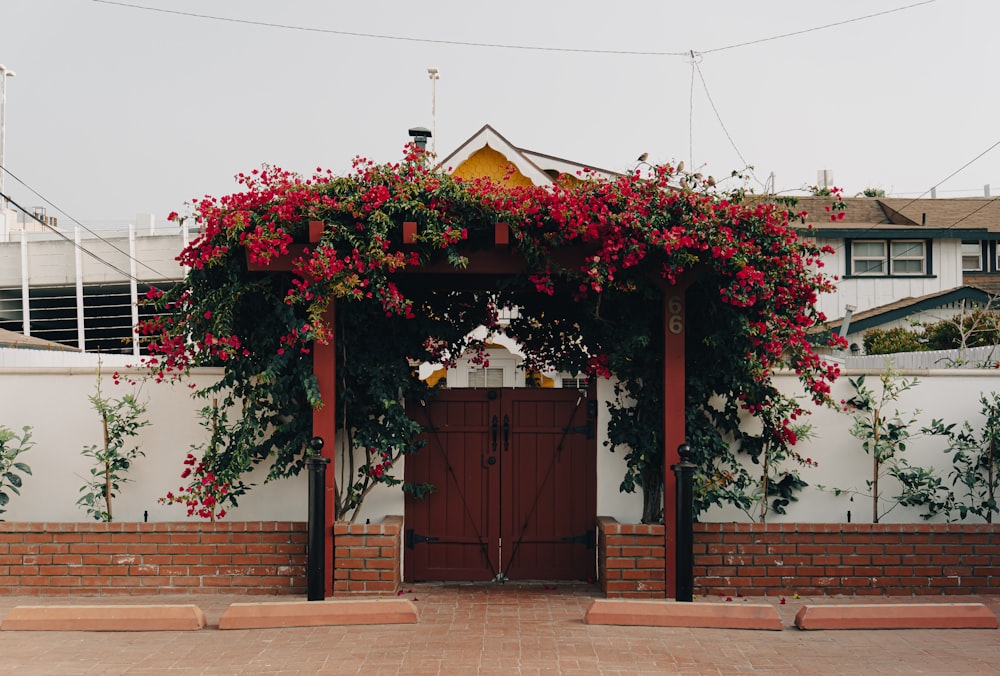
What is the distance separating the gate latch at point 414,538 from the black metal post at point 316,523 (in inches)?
42.7

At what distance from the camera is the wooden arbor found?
24.4 ft

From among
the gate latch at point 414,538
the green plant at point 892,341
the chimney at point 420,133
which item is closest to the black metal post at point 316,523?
the gate latch at point 414,538

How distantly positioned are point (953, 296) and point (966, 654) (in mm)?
17303

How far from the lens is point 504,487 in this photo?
8367mm

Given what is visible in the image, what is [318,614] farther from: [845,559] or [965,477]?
[965,477]

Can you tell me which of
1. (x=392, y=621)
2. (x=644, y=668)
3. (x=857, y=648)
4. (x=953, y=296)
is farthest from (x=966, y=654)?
(x=953, y=296)

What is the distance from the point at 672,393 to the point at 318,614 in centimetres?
315

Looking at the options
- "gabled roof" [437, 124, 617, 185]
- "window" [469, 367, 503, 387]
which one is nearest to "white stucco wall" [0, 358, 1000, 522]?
"gabled roof" [437, 124, 617, 185]

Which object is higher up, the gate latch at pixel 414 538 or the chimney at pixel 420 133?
the chimney at pixel 420 133

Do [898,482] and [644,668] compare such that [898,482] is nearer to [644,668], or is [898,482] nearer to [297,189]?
[644,668]

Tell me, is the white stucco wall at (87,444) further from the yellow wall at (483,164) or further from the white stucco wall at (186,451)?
the yellow wall at (483,164)

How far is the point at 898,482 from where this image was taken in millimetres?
8133

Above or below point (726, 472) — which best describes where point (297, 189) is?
above

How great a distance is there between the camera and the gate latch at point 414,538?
27.2ft
